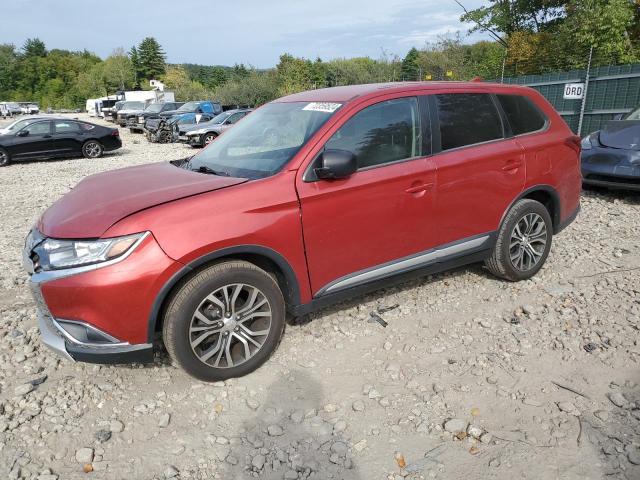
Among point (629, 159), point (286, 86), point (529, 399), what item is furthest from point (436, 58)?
point (529, 399)

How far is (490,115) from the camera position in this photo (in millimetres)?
4121

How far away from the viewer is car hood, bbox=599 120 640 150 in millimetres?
7234

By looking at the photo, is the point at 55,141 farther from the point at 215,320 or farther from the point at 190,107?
the point at 215,320

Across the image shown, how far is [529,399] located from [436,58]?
1115 inches

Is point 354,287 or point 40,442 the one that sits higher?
point 354,287

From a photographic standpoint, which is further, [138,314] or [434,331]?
[434,331]

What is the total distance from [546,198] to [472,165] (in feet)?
3.87

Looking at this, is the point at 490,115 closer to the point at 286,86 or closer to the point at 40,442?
the point at 40,442

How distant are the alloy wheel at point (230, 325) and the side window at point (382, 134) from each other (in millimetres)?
1174

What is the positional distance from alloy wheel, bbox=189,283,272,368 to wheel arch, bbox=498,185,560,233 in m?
2.32

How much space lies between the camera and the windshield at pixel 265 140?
334 cm

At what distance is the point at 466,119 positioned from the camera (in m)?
3.96

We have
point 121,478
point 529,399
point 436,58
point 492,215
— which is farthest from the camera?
point 436,58

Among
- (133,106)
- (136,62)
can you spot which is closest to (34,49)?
(136,62)
